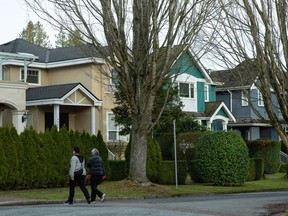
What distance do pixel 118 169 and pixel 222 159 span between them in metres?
5.03

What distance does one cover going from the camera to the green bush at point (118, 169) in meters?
29.9

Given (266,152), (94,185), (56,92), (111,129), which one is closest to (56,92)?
(56,92)

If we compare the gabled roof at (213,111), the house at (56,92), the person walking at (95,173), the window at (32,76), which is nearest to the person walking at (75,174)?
the person walking at (95,173)

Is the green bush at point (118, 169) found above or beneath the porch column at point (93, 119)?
beneath

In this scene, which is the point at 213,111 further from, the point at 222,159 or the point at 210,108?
the point at 222,159

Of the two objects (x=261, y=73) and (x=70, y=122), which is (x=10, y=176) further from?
(x=70, y=122)

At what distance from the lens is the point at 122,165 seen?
30.0 m

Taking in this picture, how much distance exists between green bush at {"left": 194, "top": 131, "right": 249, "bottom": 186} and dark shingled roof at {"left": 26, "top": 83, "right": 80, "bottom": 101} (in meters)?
10.1

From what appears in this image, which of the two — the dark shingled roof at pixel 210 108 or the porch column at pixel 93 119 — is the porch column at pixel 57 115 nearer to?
the porch column at pixel 93 119

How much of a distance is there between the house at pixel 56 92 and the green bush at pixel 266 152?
657cm

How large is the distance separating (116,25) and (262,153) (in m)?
20.1

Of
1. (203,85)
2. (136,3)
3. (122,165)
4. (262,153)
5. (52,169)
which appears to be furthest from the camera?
(203,85)

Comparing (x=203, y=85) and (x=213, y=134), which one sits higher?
(x=203, y=85)

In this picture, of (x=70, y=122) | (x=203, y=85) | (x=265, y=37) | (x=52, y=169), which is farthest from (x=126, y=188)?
(x=203, y=85)
